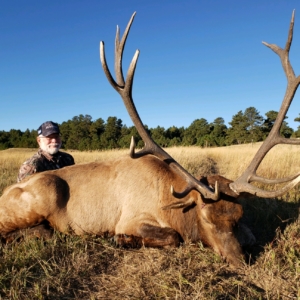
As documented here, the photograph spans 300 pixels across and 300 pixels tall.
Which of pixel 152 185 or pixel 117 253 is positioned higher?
pixel 152 185

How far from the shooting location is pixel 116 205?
13.4 feet

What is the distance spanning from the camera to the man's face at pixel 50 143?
16.7ft

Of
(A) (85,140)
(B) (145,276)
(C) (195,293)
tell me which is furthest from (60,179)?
(A) (85,140)

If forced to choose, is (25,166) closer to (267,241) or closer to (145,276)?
(145,276)

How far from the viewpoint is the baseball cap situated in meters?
4.99

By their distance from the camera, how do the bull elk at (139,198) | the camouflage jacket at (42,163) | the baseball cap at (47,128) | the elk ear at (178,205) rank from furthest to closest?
1. the baseball cap at (47,128)
2. the camouflage jacket at (42,163)
3. the elk ear at (178,205)
4. the bull elk at (139,198)

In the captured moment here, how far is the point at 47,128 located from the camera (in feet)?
16.5

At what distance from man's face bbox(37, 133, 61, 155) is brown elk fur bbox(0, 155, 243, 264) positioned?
91 cm

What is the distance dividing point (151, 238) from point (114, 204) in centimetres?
74

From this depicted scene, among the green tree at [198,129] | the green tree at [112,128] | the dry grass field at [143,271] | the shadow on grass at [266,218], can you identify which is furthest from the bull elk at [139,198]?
the green tree at [198,129]

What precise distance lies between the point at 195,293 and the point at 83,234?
1966 millimetres

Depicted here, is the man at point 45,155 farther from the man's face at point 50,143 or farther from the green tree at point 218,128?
the green tree at point 218,128

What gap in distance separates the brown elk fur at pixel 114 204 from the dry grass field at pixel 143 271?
22 cm

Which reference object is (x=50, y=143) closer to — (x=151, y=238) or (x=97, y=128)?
(x=151, y=238)
